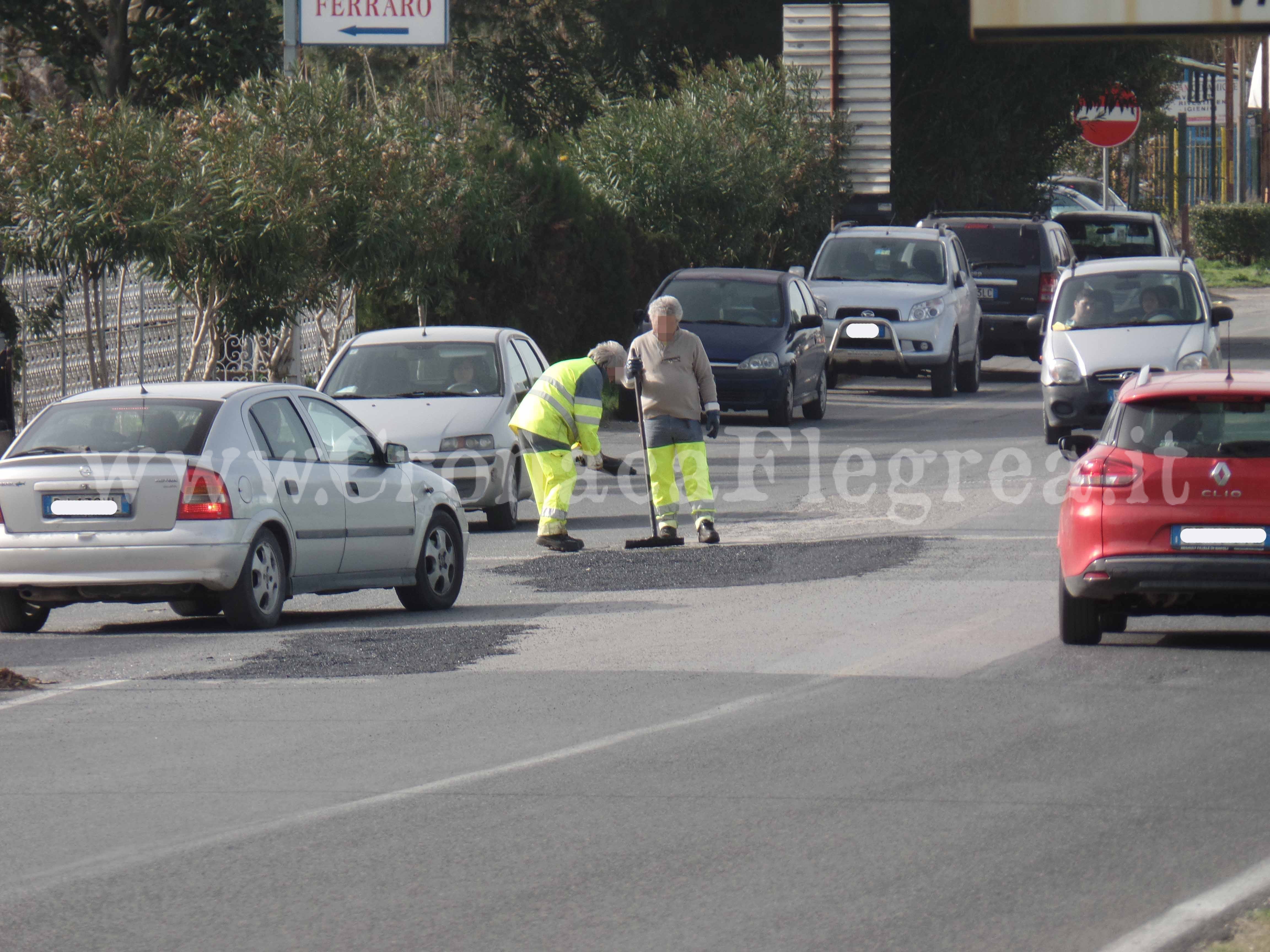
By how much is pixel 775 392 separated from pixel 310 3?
7173 millimetres

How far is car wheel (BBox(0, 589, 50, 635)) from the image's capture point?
1155 cm

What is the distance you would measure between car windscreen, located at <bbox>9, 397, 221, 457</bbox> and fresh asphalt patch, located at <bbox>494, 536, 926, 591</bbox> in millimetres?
2818

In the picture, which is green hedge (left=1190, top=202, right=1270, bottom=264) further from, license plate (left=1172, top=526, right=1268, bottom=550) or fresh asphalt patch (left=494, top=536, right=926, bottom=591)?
license plate (left=1172, top=526, right=1268, bottom=550)

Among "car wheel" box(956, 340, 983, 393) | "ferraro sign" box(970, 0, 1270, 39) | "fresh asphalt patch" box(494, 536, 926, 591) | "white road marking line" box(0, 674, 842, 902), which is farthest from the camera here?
"car wheel" box(956, 340, 983, 393)

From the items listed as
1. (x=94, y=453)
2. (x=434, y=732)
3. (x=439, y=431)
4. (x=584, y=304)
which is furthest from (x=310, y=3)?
(x=434, y=732)

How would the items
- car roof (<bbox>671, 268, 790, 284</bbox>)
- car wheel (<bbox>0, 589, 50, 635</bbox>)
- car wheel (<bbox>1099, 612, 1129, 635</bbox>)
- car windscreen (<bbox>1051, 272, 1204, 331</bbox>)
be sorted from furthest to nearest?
1. car roof (<bbox>671, 268, 790, 284</bbox>)
2. car windscreen (<bbox>1051, 272, 1204, 331</bbox>)
3. car wheel (<bbox>0, 589, 50, 635</bbox>)
4. car wheel (<bbox>1099, 612, 1129, 635</bbox>)

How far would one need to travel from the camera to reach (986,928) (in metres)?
5.61

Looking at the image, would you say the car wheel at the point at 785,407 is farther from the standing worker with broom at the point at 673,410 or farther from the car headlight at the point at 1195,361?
the standing worker with broom at the point at 673,410

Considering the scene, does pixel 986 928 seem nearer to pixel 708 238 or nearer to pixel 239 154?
pixel 239 154

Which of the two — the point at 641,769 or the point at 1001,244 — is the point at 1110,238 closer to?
the point at 1001,244

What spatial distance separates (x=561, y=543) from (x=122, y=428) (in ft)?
14.5

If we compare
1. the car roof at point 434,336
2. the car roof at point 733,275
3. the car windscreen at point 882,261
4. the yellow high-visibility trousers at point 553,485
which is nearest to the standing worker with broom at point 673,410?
the yellow high-visibility trousers at point 553,485

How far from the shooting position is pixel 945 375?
90.6ft

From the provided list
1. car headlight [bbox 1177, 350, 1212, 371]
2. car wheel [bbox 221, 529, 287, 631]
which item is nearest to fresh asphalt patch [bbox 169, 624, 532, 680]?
car wheel [bbox 221, 529, 287, 631]
